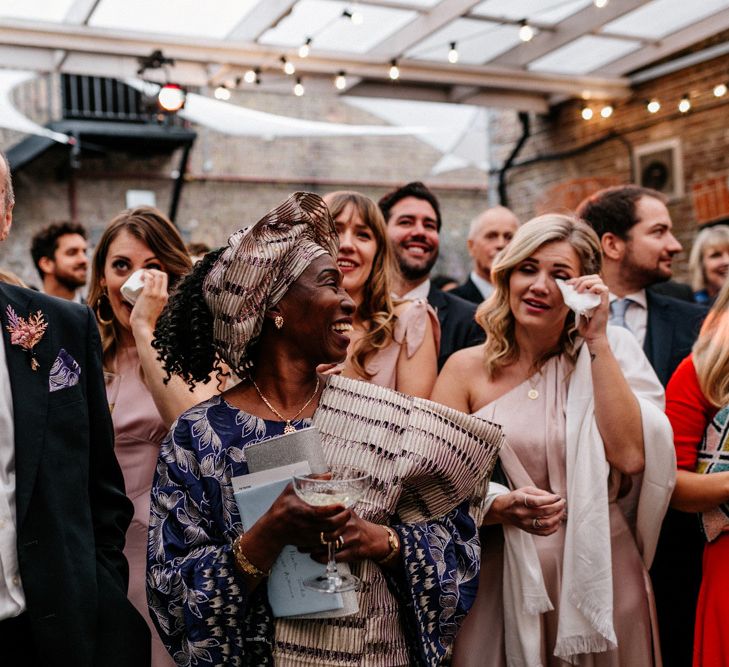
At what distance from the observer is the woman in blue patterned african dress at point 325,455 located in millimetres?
1903

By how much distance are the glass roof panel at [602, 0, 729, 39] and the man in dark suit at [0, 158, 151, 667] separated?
23.3ft

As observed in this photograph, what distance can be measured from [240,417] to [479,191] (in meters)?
17.0

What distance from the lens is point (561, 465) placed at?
2.71m

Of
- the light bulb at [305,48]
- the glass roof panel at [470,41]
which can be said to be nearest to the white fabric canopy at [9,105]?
the light bulb at [305,48]

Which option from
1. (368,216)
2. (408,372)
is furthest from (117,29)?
(408,372)

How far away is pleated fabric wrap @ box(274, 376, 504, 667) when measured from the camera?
193 cm

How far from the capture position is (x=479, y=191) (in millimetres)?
18500

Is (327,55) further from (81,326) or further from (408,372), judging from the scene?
Result: (81,326)

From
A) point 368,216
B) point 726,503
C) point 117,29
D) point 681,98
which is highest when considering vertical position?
point 117,29

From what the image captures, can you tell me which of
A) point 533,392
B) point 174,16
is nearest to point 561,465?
point 533,392

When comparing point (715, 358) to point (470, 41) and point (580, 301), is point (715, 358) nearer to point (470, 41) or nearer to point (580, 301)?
point (580, 301)

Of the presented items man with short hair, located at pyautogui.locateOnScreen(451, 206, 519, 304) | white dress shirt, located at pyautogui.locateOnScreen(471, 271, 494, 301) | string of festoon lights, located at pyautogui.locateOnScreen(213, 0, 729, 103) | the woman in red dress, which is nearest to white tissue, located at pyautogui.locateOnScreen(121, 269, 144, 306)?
the woman in red dress

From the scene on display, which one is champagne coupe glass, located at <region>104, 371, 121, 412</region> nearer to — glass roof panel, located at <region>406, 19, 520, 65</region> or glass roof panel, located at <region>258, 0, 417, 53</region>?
glass roof panel, located at <region>258, 0, 417, 53</region>

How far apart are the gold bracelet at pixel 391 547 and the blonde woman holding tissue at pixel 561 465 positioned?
1.87ft
